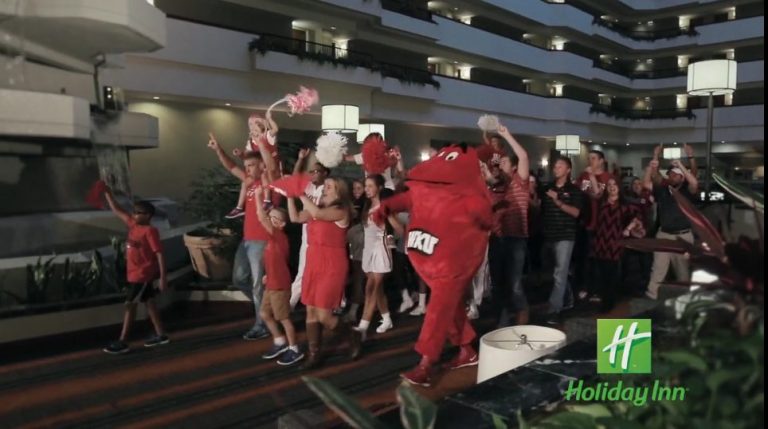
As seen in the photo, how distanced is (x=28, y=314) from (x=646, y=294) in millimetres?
6426

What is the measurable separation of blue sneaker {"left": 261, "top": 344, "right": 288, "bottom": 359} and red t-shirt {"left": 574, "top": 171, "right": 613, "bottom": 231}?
3548 mm

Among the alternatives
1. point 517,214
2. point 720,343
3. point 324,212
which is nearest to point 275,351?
point 324,212

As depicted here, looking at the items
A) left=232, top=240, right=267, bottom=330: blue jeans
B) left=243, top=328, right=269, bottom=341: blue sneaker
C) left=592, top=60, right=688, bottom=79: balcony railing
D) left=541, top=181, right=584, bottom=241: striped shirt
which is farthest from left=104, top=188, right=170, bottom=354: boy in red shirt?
left=592, top=60, right=688, bottom=79: balcony railing

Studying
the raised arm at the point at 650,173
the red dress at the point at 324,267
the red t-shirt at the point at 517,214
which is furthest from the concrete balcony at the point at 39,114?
the raised arm at the point at 650,173

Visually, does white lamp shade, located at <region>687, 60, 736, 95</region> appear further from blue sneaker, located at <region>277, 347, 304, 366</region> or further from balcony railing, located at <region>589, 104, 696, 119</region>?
balcony railing, located at <region>589, 104, 696, 119</region>

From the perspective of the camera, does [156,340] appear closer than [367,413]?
No

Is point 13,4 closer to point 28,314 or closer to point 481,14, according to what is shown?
point 28,314

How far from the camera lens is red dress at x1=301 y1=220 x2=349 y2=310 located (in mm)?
4234

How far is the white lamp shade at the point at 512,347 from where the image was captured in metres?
2.83

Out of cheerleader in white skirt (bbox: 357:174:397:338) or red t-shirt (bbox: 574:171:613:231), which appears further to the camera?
red t-shirt (bbox: 574:171:613:231)

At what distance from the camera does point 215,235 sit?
23.5 ft

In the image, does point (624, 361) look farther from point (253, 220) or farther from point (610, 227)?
point (610, 227)

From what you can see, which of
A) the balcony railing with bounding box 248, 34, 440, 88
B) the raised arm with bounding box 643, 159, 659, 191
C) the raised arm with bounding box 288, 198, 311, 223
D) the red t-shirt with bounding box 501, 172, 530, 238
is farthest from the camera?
the balcony railing with bounding box 248, 34, 440, 88

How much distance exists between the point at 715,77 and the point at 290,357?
521cm
